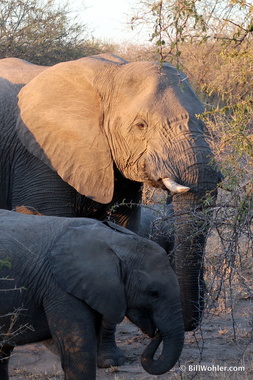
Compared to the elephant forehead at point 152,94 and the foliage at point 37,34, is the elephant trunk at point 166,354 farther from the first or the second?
the foliage at point 37,34

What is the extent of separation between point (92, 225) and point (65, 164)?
3.87 feet

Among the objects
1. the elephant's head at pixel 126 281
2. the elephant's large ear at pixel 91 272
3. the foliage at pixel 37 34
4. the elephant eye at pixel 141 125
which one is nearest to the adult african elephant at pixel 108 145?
the elephant eye at pixel 141 125

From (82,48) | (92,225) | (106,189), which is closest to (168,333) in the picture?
(92,225)

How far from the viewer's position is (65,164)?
16.2ft

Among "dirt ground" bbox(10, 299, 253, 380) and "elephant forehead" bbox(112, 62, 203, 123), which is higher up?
"elephant forehead" bbox(112, 62, 203, 123)

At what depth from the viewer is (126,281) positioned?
3715 millimetres

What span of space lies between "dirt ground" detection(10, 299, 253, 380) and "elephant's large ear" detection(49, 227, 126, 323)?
2.01ft

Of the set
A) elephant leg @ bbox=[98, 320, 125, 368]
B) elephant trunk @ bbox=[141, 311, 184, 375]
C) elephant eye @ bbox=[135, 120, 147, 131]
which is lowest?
elephant leg @ bbox=[98, 320, 125, 368]

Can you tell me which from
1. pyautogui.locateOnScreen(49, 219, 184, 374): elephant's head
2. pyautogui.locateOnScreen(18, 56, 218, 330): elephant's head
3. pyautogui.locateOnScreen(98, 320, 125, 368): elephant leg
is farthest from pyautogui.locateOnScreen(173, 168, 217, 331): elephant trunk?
pyautogui.locateOnScreen(49, 219, 184, 374): elephant's head

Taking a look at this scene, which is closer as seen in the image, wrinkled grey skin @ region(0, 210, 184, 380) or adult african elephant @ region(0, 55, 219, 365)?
wrinkled grey skin @ region(0, 210, 184, 380)

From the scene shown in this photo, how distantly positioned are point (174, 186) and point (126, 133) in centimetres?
58

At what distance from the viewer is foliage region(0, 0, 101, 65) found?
999 centimetres

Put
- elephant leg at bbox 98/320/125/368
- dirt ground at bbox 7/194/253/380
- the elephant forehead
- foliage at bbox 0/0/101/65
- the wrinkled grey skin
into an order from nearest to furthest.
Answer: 1. the wrinkled grey skin
2. dirt ground at bbox 7/194/253/380
3. the elephant forehead
4. elephant leg at bbox 98/320/125/368
5. foliage at bbox 0/0/101/65

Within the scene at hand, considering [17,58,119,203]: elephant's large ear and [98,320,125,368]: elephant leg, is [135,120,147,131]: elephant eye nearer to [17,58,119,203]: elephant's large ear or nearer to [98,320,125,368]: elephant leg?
[17,58,119,203]: elephant's large ear
